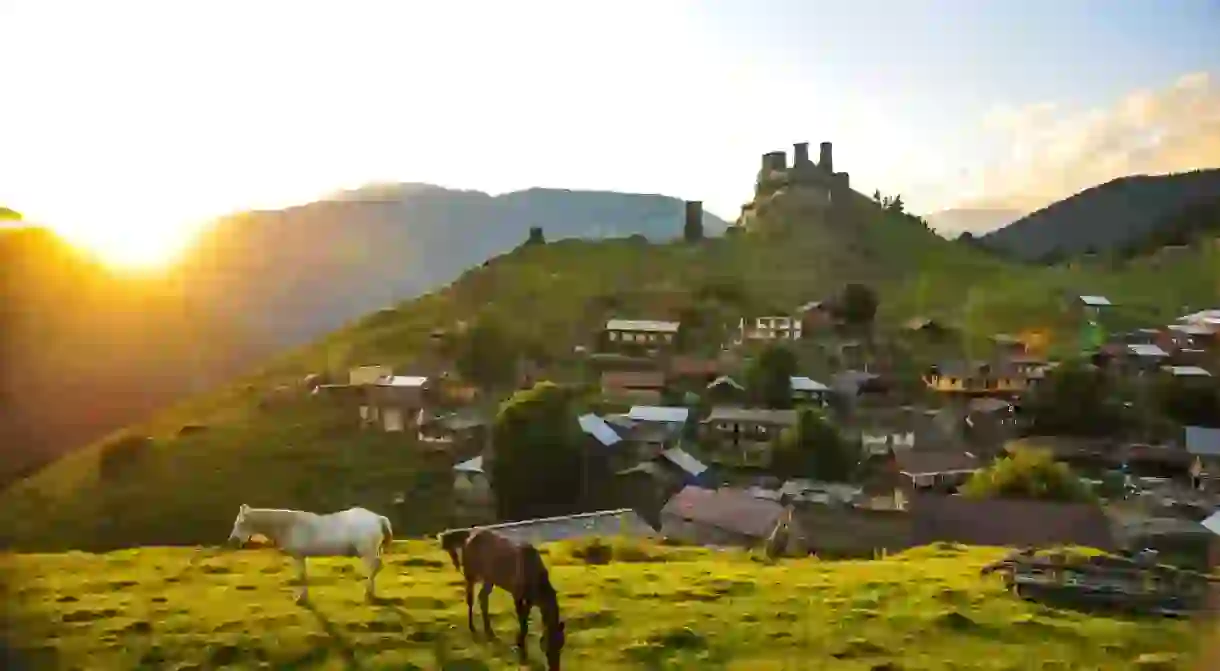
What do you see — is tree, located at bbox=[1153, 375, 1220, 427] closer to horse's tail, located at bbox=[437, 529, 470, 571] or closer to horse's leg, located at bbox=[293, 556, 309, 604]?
horse's tail, located at bbox=[437, 529, 470, 571]

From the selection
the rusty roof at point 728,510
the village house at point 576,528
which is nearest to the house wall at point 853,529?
the rusty roof at point 728,510

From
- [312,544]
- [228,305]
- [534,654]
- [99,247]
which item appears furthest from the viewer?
[228,305]

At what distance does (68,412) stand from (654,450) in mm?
9325

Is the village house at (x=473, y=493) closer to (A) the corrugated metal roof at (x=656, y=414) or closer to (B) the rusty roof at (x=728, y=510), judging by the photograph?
(B) the rusty roof at (x=728, y=510)

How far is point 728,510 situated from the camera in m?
→ 8.98

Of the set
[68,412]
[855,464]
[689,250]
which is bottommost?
[855,464]

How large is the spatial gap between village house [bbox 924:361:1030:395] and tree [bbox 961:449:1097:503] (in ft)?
23.3

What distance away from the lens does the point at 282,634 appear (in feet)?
11.5

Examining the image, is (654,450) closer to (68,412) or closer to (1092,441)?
(1092,441)

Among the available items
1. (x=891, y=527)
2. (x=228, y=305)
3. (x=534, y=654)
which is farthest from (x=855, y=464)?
(x=534, y=654)

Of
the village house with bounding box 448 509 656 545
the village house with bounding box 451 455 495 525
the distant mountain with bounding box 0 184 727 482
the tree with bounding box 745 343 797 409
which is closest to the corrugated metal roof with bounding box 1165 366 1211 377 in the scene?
the tree with bounding box 745 343 797 409

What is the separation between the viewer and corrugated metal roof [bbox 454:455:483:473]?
10.6m

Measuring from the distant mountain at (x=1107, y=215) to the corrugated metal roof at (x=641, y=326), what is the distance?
743 centimetres

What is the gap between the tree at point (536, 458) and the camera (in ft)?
30.0
